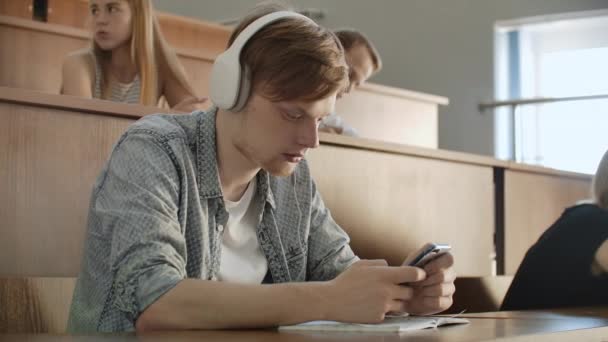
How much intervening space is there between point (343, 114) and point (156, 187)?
3.42m

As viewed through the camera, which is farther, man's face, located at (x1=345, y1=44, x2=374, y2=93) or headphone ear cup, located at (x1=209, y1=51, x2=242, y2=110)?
man's face, located at (x1=345, y1=44, x2=374, y2=93)

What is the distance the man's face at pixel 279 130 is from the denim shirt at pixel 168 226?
71mm

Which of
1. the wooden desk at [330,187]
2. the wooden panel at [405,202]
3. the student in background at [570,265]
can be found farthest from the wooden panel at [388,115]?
the student in background at [570,265]

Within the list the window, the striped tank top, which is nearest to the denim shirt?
the striped tank top

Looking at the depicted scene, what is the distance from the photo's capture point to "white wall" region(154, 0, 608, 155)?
22.0ft

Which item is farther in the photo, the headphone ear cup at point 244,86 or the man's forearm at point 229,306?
the headphone ear cup at point 244,86

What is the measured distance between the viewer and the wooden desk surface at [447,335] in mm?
1064

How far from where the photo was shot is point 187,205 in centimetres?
146

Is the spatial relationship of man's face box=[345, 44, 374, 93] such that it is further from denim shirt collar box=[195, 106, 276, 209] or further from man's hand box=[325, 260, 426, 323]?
man's hand box=[325, 260, 426, 323]

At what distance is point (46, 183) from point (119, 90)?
1316 mm

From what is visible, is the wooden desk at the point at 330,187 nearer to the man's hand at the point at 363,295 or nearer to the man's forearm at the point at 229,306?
the man's forearm at the point at 229,306

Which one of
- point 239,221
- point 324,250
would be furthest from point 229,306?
point 324,250

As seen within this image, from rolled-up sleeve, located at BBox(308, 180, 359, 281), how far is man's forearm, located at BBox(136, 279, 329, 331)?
1.45 feet

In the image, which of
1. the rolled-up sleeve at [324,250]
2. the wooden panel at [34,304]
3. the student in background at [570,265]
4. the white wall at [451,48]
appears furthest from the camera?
the white wall at [451,48]
